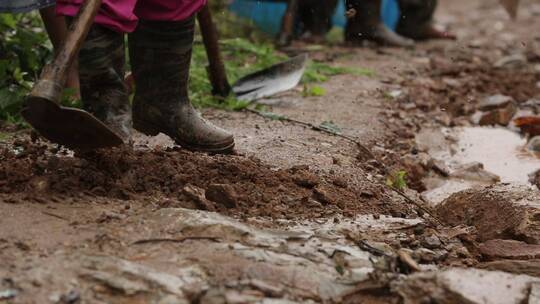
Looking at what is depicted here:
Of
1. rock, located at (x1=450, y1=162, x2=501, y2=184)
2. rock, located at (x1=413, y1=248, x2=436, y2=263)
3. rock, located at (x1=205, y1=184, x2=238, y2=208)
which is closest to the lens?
rock, located at (x1=413, y1=248, x2=436, y2=263)

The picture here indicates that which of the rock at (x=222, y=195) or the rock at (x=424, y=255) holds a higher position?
the rock at (x=222, y=195)

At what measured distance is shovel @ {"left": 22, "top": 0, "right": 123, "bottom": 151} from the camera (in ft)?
7.32

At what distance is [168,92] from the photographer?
2895 millimetres

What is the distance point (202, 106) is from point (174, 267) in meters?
2.03

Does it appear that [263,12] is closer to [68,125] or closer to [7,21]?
[7,21]

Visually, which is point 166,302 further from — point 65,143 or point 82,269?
point 65,143

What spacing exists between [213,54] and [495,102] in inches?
69.2

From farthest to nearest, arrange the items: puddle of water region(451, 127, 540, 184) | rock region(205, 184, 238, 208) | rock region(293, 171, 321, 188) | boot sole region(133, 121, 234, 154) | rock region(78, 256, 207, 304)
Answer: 1. puddle of water region(451, 127, 540, 184)
2. boot sole region(133, 121, 234, 154)
3. rock region(293, 171, 321, 188)
4. rock region(205, 184, 238, 208)
5. rock region(78, 256, 207, 304)

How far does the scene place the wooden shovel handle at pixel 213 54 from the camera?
383 centimetres

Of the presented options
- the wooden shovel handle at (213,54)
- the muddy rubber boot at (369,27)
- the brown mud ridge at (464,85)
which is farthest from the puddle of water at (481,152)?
the muddy rubber boot at (369,27)

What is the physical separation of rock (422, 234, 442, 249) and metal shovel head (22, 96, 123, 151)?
929 mm

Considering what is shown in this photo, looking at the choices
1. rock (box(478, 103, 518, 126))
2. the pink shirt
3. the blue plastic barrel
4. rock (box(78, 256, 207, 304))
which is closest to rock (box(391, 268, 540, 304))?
rock (box(78, 256, 207, 304))

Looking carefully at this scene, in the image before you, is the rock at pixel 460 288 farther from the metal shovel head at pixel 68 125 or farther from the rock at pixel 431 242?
the metal shovel head at pixel 68 125

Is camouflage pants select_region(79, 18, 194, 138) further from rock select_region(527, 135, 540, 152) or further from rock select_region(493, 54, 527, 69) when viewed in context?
rock select_region(493, 54, 527, 69)
